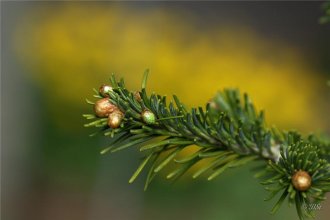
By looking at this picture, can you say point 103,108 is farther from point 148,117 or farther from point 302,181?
point 302,181

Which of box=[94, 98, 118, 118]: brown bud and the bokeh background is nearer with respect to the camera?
box=[94, 98, 118, 118]: brown bud

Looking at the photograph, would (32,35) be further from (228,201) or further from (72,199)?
(228,201)

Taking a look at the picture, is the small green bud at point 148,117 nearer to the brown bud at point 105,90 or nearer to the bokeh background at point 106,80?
the brown bud at point 105,90

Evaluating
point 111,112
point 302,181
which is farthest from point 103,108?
point 302,181

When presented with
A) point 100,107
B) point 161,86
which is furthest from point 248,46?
point 100,107

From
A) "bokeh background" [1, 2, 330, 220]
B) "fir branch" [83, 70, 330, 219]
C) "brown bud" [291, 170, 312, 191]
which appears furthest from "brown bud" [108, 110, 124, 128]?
"bokeh background" [1, 2, 330, 220]

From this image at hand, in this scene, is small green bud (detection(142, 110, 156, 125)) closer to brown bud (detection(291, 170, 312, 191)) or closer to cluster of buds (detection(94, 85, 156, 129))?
cluster of buds (detection(94, 85, 156, 129))
